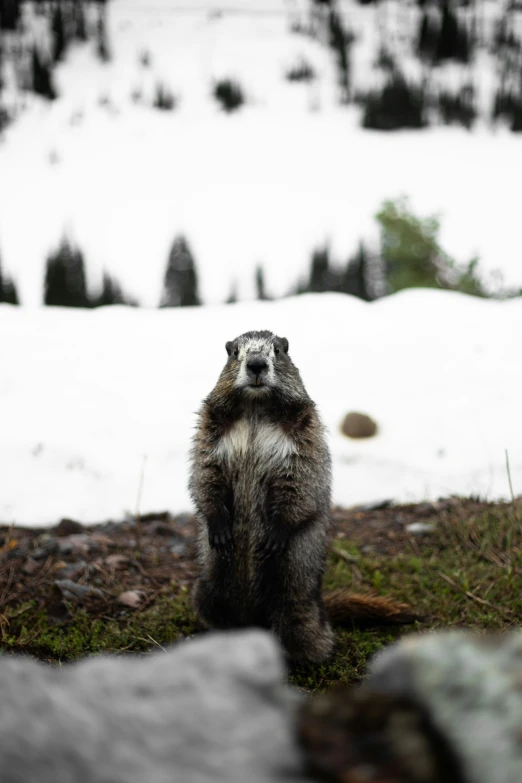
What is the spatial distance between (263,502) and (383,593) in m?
1.75

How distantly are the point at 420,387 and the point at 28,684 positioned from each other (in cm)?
1017

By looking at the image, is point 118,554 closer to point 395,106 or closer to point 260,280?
point 260,280

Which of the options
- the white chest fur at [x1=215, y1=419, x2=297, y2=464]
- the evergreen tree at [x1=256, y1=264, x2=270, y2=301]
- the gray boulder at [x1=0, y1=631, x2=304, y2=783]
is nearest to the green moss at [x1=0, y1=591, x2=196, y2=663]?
the white chest fur at [x1=215, y1=419, x2=297, y2=464]

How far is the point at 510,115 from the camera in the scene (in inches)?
1254

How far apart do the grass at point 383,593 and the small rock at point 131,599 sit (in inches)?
2.8

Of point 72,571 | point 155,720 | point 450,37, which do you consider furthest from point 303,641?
point 450,37

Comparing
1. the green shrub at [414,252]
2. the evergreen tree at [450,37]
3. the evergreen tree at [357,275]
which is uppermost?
the evergreen tree at [450,37]

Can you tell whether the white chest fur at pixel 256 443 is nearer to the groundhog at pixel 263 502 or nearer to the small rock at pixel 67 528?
the groundhog at pixel 263 502

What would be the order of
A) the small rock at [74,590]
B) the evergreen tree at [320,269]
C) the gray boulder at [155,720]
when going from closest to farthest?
the gray boulder at [155,720] < the small rock at [74,590] < the evergreen tree at [320,269]

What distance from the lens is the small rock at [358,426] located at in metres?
9.70

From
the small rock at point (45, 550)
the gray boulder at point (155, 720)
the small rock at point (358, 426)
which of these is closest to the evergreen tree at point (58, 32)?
the small rock at point (358, 426)

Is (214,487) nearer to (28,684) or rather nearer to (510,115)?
(28,684)

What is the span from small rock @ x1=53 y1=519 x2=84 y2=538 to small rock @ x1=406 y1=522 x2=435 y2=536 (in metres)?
3.56

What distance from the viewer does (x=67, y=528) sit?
21.4 feet
